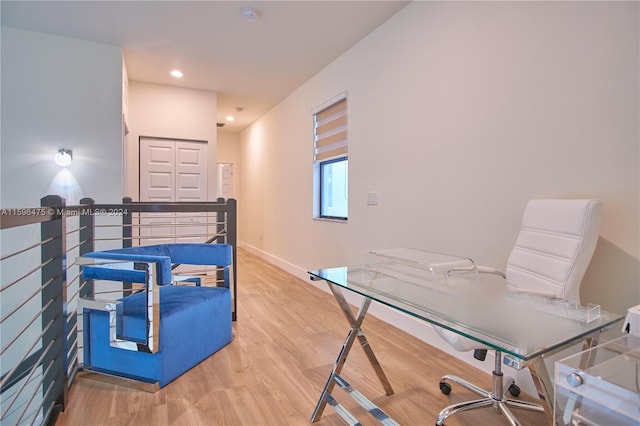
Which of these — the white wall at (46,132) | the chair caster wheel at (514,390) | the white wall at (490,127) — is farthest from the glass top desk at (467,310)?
the white wall at (46,132)

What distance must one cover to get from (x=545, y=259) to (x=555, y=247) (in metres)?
0.08

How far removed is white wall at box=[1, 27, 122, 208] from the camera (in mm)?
3453

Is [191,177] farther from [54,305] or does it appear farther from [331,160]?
[54,305]

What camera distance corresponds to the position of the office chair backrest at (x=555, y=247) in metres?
1.50

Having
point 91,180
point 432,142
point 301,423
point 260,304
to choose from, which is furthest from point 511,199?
point 91,180

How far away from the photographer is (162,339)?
6.46 ft

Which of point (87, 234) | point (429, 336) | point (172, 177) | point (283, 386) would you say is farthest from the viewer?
point (172, 177)

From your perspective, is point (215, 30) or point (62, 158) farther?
point (62, 158)

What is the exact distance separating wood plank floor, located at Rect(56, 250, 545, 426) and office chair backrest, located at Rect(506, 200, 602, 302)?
0.74 m

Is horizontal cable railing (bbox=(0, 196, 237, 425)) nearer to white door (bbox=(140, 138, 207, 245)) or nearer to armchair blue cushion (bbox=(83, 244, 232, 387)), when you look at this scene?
armchair blue cushion (bbox=(83, 244, 232, 387))

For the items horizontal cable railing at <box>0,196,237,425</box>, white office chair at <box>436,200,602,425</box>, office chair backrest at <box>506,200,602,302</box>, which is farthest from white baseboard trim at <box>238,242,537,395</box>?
horizontal cable railing at <box>0,196,237,425</box>

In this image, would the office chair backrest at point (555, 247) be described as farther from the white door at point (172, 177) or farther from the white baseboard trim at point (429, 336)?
the white door at point (172, 177)

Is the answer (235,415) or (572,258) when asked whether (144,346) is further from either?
(572,258)

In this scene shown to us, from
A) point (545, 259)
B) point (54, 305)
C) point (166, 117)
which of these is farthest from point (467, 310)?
point (166, 117)
